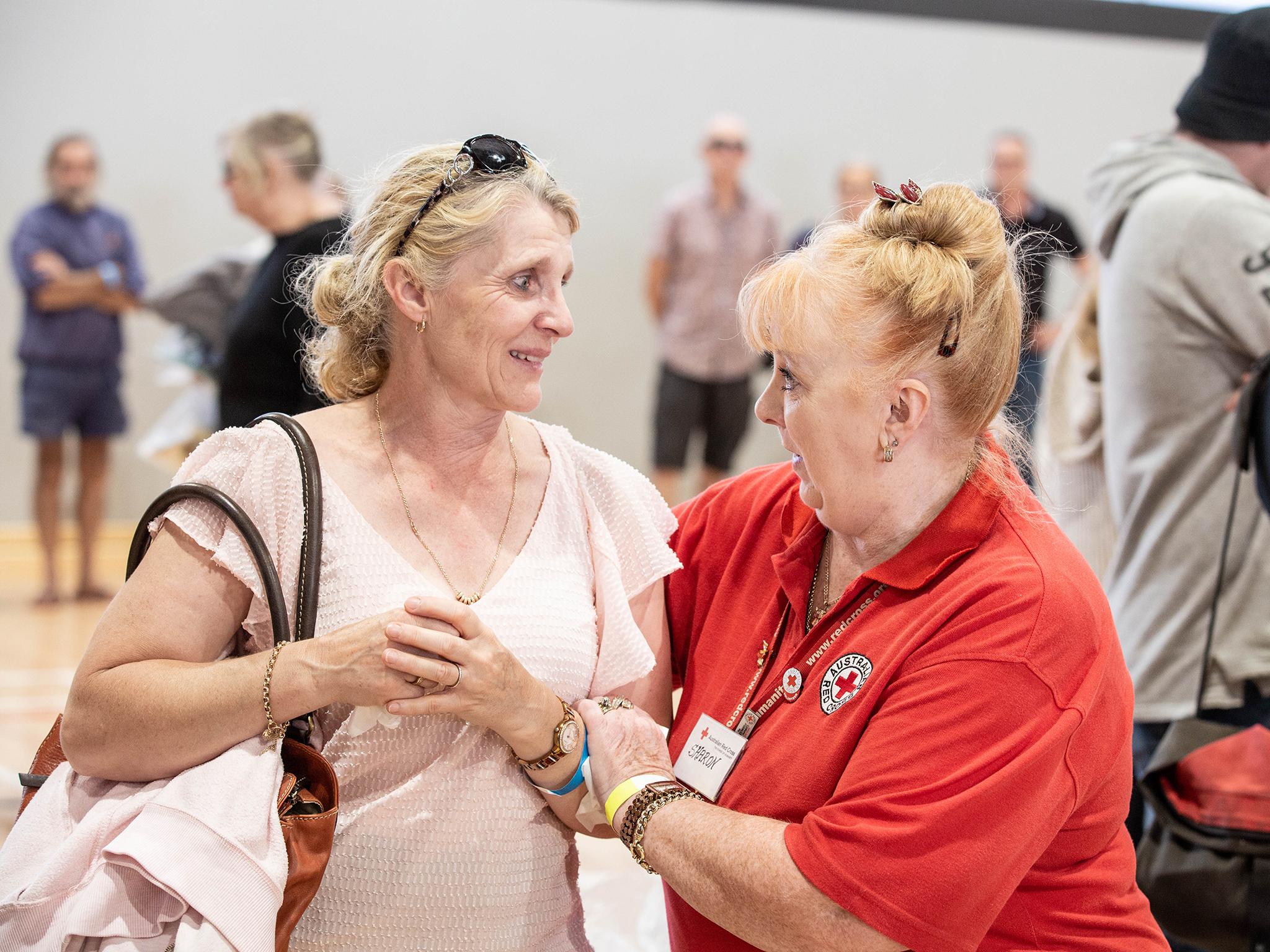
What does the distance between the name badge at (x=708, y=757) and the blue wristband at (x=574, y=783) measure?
0.14 meters

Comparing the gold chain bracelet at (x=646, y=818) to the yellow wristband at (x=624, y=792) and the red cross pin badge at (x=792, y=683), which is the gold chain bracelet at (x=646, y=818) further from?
the red cross pin badge at (x=792, y=683)

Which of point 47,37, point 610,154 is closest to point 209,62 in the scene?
point 47,37

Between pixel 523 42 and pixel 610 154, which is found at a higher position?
pixel 523 42

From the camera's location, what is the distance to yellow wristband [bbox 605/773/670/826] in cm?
156

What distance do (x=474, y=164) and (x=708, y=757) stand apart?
853 mm

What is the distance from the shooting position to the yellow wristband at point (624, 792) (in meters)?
1.56

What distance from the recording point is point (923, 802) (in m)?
1.34

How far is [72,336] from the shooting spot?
638 centimetres

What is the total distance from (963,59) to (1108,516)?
6058mm

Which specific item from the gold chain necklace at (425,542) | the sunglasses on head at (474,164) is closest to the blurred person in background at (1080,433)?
the gold chain necklace at (425,542)

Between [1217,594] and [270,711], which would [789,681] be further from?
[1217,594]

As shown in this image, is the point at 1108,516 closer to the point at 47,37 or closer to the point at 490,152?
the point at 490,152

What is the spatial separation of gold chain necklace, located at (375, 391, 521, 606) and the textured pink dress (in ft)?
0.07

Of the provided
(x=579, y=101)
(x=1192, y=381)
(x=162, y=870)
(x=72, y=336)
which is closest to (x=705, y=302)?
(x=579, y=101)
